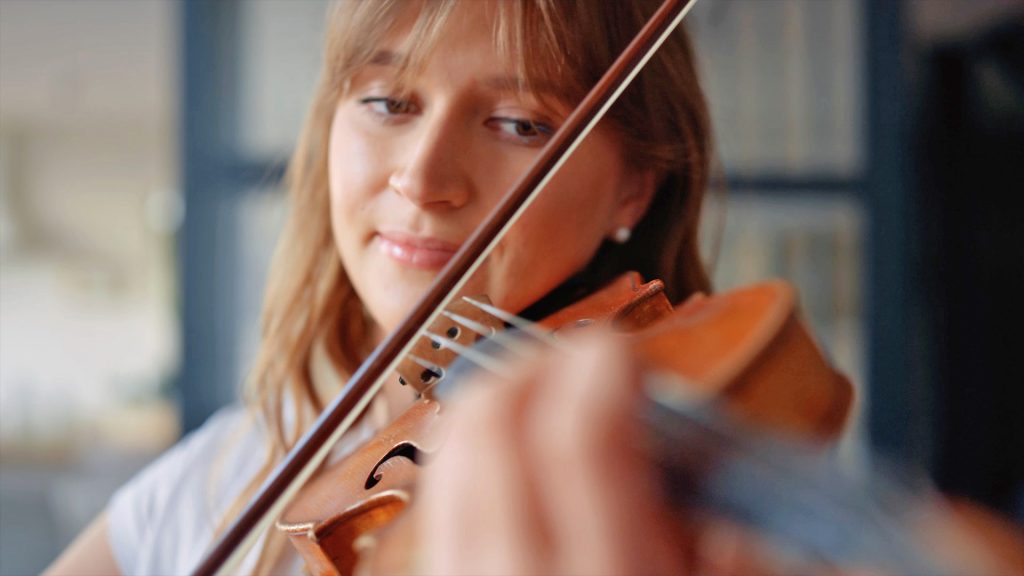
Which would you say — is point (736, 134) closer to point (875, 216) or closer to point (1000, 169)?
point (875, 216)

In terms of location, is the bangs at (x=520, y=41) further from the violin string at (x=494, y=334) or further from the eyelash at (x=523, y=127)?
the violin string at (x=494, y=334)

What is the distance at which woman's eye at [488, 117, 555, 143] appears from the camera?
47 cm

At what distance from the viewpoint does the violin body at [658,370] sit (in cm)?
33

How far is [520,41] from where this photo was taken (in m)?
0.46

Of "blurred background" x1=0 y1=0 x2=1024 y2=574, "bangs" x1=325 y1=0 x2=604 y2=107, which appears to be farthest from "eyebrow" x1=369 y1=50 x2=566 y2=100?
"blurred background" x1=0 y1=0 x2=1024 y2=574

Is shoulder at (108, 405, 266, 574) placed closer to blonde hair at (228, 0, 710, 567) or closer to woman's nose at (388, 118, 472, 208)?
blonde hair at (228, 0, 710, 567)

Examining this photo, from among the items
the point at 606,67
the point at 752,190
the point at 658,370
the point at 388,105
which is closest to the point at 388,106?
the point at 388,105

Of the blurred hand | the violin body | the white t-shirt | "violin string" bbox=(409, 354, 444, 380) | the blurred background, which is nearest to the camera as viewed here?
the blurred hand

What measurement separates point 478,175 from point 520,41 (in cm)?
7

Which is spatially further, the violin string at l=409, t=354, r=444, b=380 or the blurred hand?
the violin string at l=409, t=354, r=444, b=380

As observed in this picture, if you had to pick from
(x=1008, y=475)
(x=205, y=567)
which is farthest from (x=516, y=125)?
(x=1008, y=475)

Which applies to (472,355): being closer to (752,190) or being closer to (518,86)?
(518,86)

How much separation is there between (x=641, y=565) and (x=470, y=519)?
0.15 ft

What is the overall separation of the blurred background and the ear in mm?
768
